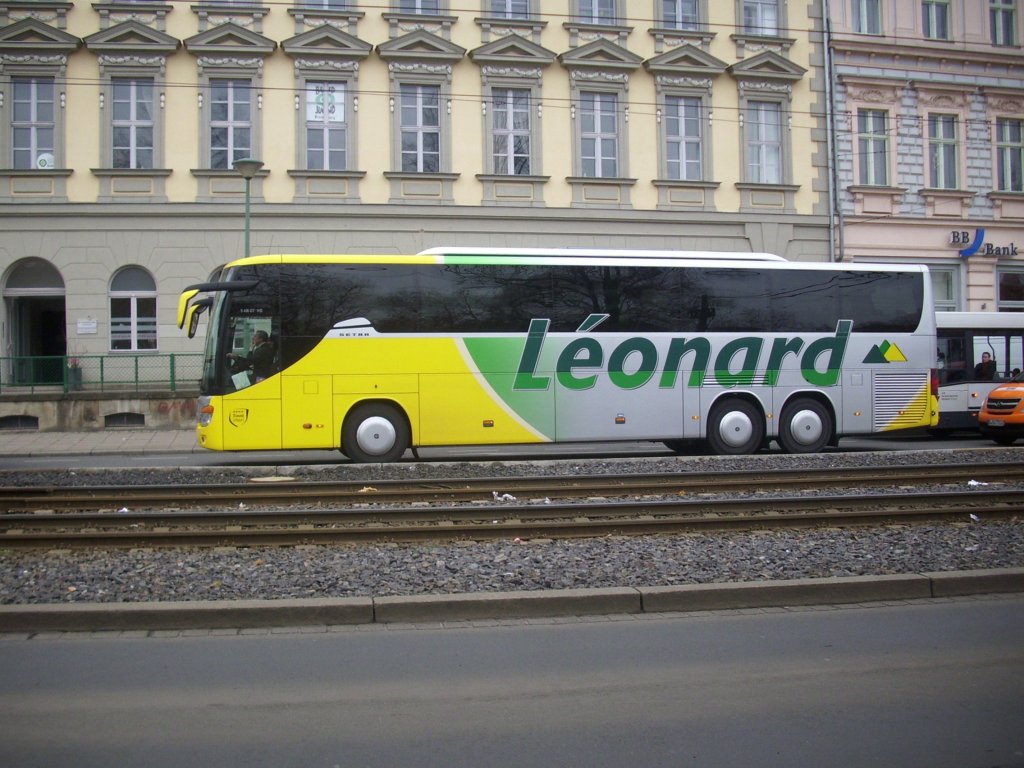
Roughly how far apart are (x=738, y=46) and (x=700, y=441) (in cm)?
1508

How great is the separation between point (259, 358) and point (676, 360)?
7.19 metres

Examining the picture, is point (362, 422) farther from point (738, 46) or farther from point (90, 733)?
point (738, 46)

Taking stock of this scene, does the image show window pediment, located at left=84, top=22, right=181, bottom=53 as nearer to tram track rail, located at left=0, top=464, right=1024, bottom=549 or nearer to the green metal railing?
the green metal railing

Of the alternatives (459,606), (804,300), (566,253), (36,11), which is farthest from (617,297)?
(36,11)

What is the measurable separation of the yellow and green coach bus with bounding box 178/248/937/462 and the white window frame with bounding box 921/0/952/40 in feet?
50.2

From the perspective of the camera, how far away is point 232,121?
24938 mm

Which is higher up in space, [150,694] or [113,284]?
[113,284]

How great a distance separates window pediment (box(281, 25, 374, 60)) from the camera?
24812mm

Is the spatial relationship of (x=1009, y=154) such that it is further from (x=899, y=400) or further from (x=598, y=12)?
(x=899, y=400)

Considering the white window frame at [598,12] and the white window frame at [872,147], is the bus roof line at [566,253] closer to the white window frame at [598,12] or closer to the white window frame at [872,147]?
the white window frame at [598,12]

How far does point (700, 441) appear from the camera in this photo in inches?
709

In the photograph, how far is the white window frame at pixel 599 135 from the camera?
26500 mm

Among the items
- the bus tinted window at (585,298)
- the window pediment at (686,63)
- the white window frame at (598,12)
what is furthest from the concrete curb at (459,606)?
the white window frame at (598,12)

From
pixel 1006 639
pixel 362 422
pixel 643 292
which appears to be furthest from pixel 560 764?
pixel 643 292
